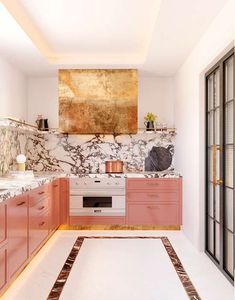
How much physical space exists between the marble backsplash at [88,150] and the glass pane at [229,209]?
2.36 m

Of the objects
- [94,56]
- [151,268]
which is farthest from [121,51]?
[151,268]

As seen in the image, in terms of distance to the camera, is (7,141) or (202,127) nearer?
(202,127)

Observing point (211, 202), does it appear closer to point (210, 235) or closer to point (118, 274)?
point (210, 235)

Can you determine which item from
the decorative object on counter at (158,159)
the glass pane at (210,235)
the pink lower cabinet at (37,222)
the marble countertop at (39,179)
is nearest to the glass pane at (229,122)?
the glass pane at (210,235)

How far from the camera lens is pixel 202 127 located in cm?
376

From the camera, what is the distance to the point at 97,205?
481 centimetres

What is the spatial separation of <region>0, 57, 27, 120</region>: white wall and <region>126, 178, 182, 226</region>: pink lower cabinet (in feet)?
6.24

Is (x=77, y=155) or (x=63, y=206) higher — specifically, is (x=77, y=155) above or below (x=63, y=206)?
above

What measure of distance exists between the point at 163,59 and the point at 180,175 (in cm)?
162

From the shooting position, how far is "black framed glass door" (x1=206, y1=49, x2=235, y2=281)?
293 cm

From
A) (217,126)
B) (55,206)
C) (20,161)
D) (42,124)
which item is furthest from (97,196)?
(217,126)

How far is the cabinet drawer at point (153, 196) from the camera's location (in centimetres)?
479

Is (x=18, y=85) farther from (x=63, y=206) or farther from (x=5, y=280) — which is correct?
(x=5, y=280)

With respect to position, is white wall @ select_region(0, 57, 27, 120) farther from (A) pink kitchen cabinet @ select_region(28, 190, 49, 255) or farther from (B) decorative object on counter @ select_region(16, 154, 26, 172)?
(A) pink kitchen cabinet @ select_region(28, 190, 49, 255)
